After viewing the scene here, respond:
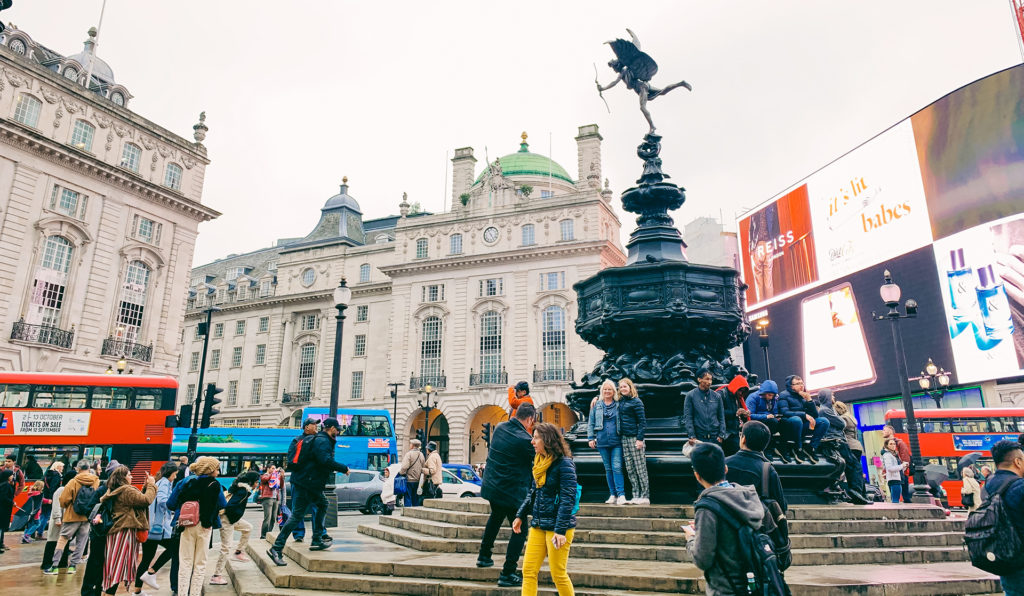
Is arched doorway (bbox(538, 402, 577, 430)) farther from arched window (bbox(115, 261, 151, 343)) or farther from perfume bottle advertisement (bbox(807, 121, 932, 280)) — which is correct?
arched window (bbox(115, 261, 151, 343))

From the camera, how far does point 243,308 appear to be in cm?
5372

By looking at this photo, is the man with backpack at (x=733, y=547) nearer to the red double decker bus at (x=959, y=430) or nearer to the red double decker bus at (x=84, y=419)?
the red double decker bus at (x=84, y=419)

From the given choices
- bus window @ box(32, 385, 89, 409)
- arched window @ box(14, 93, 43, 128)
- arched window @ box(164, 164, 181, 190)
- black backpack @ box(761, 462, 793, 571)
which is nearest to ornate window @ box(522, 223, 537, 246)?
arched window @ box(164, 164, 181, 190)

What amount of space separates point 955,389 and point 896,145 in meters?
14.8

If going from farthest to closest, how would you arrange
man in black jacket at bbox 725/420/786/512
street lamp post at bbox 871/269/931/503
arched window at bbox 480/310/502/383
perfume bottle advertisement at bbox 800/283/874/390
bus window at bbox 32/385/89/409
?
1. arched window at bbox 480/310/502/383
2. perfume bottle advertisement at bbox 800/283/874/390
3. bus window at bbox 32/385/89/409
4. street lamp post at bbox 871/269/931/503
5. man in black jacket at bbox 725/420/786/512

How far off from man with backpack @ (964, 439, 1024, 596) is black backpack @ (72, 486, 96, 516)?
1019 centimetres

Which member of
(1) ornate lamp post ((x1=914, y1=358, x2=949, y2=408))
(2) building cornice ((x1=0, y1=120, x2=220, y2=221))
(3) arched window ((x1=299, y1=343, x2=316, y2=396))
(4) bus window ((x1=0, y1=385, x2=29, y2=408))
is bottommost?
(4) bus window ((x1=0, y1=385, x2=29, y2=408))

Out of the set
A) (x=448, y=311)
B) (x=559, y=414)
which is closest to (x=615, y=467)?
(x=559, y=414)

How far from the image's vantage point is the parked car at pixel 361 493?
21031mm

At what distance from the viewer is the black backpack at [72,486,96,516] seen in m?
8.71

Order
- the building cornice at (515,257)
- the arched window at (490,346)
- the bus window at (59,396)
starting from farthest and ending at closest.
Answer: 1. the arched window at (490,346)
2. the building cornice at (515,257)
3. the bus window at (59,396)

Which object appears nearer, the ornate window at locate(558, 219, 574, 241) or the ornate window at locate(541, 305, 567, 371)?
the ornate window at locate(541, 305, 567, 371)

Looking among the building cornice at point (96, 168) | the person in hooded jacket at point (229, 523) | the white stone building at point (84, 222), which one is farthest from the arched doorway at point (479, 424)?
the person in hooded jacket at point (229, 523)

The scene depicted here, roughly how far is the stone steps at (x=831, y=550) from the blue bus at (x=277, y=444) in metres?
19.1
